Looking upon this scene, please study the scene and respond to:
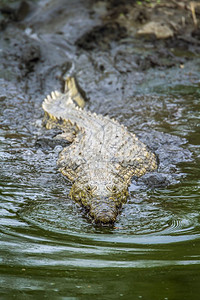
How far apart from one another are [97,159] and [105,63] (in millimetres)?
5284

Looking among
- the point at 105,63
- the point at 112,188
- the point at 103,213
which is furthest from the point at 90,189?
the point at 105,63

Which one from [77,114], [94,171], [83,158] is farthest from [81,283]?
[77,114]

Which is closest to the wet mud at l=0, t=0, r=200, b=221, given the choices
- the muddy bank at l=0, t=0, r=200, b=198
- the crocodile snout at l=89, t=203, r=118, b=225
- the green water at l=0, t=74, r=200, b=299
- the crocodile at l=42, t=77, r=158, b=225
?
the muddy bank at l=0, t=0, r=200, b=198

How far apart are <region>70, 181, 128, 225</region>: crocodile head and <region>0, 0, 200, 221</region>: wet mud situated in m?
1.30

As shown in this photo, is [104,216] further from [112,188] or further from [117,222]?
[112,188]

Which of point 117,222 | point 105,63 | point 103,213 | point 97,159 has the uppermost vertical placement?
point 103,213

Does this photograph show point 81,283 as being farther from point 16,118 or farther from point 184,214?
point 16,118

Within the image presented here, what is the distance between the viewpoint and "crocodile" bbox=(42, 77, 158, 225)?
3.84m

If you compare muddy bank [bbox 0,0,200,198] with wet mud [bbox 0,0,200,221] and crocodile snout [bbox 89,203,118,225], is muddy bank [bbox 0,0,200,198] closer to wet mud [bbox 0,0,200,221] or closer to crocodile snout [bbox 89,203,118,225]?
wet mud [bbox 0,0,200,221]

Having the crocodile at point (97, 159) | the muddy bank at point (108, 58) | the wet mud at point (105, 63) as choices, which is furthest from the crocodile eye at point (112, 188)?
the muddy bank at point (108, 58)

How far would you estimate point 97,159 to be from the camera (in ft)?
15.5

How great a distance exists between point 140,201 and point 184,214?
560mm

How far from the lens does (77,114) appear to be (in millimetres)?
6535

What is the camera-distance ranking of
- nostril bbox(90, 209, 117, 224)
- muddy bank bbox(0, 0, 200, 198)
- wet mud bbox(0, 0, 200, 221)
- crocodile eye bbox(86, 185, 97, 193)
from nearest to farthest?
nostril bbox(90, 209, 117, 224), crocodile eye bbox(86, 185, 97, 193), wet mud bbox(0, 0, 200, 221), muddy bank bbox(0, 0, 200, 198)
